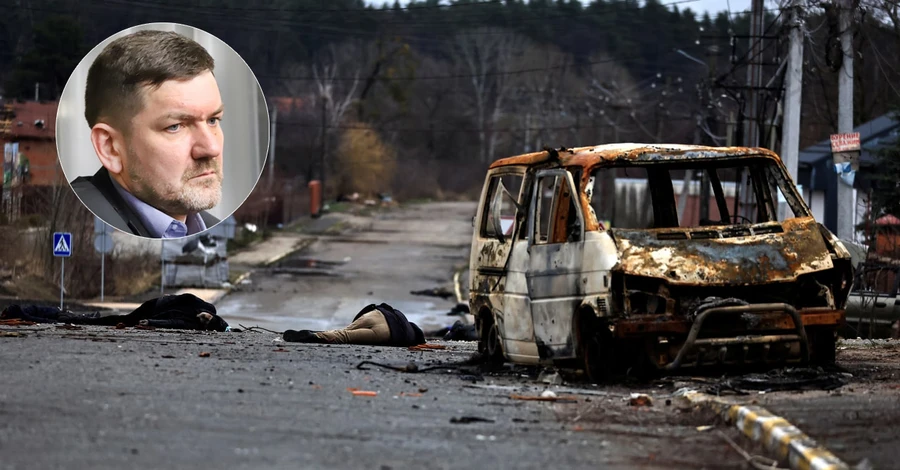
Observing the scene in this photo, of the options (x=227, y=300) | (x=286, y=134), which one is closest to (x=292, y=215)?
(x=286, y=134)

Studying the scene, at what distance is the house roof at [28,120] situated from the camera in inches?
1337

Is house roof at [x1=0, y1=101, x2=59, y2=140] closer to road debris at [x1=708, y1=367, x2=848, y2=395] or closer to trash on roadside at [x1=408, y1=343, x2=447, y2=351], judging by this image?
trash on roadside at [x1=408, y1=343, x2=447, y2=351]

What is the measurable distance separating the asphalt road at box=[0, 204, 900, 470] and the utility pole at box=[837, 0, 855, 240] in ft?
26.8

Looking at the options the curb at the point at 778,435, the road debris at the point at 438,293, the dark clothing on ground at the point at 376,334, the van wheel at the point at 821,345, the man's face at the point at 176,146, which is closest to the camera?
the curb at the point at 778,435

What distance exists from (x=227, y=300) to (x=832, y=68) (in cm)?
2418

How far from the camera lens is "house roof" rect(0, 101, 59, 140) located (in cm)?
3397

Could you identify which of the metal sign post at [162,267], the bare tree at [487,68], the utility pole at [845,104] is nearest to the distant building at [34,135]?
the metal sign post at [162,267]

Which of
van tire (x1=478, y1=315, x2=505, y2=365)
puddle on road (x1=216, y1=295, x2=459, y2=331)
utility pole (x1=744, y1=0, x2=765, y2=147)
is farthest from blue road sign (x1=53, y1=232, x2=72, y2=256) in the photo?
van tire (x1=478, y1=315, x2=505, y2=365)

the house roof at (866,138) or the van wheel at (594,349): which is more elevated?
the house roof at (866,138)

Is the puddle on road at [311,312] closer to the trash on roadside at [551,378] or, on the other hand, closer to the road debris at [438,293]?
the road debris at [438,293]

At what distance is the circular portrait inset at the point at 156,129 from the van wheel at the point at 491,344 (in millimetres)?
10065

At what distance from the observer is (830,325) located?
406 inches

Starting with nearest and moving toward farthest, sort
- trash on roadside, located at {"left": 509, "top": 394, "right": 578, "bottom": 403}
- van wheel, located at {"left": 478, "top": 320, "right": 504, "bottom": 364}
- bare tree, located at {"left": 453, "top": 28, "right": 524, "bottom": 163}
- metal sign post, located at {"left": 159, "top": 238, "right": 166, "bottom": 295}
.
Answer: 1. trash on roadside, located at {"left": 509, "top": 394, "right": 578, "bottom": 403}
2. van wheel, located at {"left": 478, "top": 320, "right": 504, "bottom": 364}
3. metal sign post, located at {"left": 159, "top": 238, "right": 166, "bottom": 295}
4. bare tree, located at {"left": 453, "top": 28, "right": 524, "bottom": 163}

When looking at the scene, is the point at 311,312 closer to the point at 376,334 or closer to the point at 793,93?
the point at 793,93
